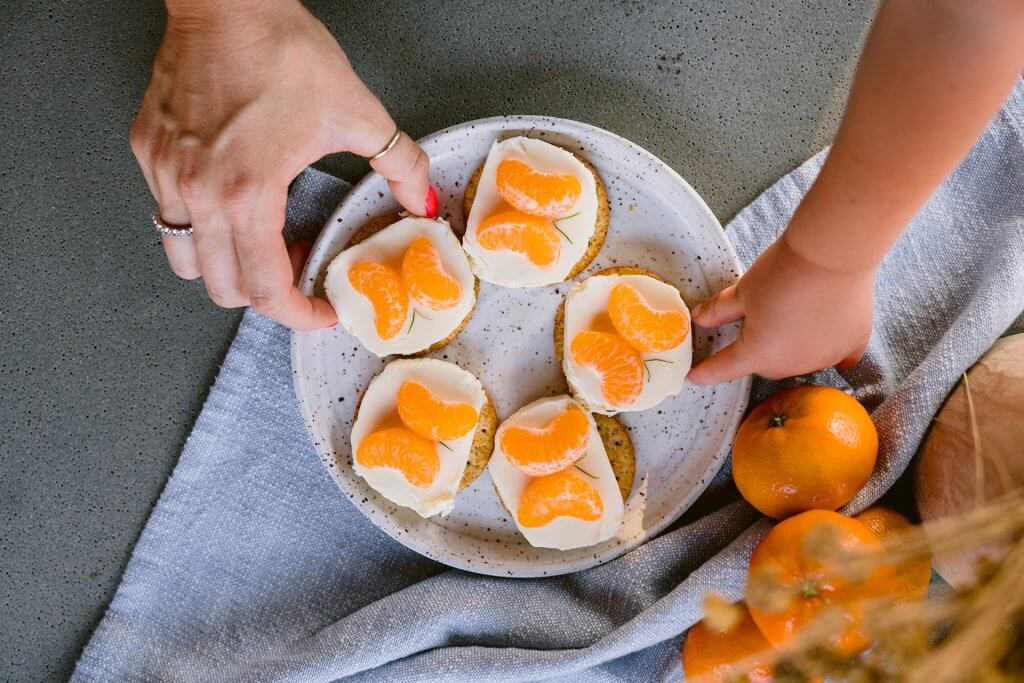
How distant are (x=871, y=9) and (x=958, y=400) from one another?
877 mm

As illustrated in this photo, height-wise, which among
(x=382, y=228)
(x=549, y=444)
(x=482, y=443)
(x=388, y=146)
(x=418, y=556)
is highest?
(x=388, y=146)

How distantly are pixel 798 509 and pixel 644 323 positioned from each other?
1.46ft

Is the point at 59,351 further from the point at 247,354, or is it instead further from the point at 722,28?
the point at 722,28

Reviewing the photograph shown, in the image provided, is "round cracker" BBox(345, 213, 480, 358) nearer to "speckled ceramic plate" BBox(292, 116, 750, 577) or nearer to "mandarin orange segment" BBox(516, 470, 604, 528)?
"speckled ceramic plate" BBox(292, 116, 750, 577)

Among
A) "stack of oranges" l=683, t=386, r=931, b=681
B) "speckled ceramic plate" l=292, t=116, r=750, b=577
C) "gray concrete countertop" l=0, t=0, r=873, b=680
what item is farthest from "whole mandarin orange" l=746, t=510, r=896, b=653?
"gray concrete countertop" l=0, t=0, r=873, b=680

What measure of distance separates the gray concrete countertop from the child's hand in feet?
1.11

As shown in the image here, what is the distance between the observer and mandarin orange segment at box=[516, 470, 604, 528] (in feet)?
5.18

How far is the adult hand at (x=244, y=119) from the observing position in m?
1.33

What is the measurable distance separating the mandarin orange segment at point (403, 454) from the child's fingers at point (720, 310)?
0.60 metres

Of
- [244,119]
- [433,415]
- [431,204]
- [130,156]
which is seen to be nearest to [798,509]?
[433,415]

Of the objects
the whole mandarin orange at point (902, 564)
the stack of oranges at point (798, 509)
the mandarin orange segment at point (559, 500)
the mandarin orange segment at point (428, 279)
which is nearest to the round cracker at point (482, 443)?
the mandarin orange segment at point (559, 500)

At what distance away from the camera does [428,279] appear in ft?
5.05

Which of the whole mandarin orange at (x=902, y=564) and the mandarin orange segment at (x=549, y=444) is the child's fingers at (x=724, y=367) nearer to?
the mandarin orange segment at (x=549, y=444)

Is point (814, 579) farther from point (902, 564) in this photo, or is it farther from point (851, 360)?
point (851, 360)
